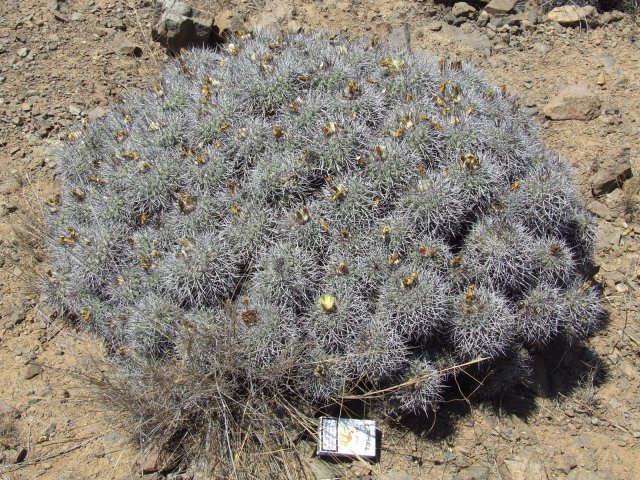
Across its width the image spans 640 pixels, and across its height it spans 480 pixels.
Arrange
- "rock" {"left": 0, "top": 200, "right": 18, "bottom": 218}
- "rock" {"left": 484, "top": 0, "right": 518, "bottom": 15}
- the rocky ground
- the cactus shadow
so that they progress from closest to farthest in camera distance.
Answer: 1. the rocky ground
2. the cactus shadow
3. "rock" {"left": 0, "top": 200, "right": 18, "bottom": 218}
4. "rock" {"left": 484, "top": 0, "right": 518, "bottom": 15}

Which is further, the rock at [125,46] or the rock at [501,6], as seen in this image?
the rock at [501,6]

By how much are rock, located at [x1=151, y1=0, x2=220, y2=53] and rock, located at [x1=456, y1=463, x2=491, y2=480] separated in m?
3.69

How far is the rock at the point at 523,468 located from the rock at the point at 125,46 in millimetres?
4121

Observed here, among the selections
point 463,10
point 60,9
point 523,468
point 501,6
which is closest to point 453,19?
point 463,10

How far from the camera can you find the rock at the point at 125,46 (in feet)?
17.0

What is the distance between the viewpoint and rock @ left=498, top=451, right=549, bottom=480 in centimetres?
326

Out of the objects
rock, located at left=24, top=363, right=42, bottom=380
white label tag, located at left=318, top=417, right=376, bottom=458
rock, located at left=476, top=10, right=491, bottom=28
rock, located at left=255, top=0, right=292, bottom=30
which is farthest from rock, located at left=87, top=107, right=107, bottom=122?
rock, located at left=476, top=10, right=491, bottom=28

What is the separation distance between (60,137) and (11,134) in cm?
41

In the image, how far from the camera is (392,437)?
3.39 m

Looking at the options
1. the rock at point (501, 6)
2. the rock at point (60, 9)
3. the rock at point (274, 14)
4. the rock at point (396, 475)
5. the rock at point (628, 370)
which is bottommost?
the rock at point (628, 370)

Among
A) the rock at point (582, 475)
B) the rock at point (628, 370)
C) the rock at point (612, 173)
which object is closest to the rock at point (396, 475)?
the rock at point (582, 475)

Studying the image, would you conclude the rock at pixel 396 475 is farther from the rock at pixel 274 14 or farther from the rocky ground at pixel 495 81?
the rock at pixel 274 14

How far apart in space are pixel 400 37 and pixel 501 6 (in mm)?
987

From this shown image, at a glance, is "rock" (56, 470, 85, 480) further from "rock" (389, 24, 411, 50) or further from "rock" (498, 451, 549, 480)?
"rock" (389, 24, 411, 50)
